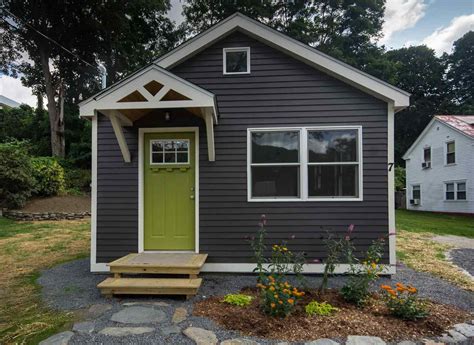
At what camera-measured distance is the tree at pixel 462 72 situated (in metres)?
31.3

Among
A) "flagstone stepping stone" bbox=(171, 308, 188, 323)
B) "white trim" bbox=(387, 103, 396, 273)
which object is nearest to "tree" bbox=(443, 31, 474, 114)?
"white trim" bbox=(387, 103, 396, 273)

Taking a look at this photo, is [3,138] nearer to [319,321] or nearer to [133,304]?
[133,304]

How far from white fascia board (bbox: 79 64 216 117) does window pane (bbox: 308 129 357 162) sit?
180 centimetres

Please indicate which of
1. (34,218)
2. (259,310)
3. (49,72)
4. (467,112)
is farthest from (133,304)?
(467,112)

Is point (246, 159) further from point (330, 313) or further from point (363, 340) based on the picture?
point (363, 340)

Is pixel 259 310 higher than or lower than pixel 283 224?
lower

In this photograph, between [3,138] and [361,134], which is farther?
[3,138]

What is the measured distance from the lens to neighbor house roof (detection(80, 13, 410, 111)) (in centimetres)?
474

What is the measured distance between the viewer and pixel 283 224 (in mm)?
4949

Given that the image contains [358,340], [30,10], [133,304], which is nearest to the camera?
[358,340]

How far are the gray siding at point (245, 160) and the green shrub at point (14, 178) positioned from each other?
7926mm

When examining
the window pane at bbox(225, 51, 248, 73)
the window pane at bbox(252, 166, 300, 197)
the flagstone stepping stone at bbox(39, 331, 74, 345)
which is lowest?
the flagstone stepping stone at bbox(39, 331, 74, 345)

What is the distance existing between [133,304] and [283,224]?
2459mm

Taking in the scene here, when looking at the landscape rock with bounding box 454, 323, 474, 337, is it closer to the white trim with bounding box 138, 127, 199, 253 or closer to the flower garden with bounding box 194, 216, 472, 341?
the flower garden with bounding box 194, 216, 472, 341
